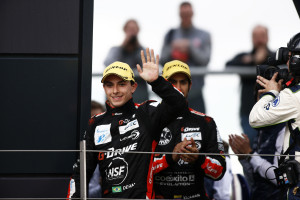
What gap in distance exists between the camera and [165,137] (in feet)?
12.5

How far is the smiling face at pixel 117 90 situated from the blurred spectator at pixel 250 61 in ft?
5.48

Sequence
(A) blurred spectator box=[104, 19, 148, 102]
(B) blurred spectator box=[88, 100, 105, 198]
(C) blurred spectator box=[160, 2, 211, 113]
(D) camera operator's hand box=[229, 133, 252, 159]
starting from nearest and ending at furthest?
1. (B) blurred spectator box=[88, 100, 105, 198]
2. (D) camera operator's hand box=[229, 133, 252, 159]
3. (A) blurred spectator box=[104, 19, 148, 102]
4. (C) blurred spectator box=[160, 2, 211, 113]

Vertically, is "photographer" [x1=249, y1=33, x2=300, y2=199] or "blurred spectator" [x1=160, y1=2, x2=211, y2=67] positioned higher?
"blurred spectator" [x1=160, y1=2, x2=211, y2=67]

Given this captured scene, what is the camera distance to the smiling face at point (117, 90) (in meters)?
Answer: 3.65

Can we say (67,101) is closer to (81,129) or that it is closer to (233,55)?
(81,129)

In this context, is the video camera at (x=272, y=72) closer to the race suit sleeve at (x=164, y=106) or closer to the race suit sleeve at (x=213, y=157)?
the race suit sleeve at (x=213, y=157)

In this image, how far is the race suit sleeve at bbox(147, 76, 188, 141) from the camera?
336 centimetres

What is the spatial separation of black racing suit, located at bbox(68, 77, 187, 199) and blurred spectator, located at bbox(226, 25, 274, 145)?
5.31ft

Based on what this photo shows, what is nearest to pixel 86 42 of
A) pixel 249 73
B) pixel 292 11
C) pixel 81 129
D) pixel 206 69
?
pixel 81 129

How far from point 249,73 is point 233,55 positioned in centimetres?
20

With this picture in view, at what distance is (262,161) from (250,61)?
1.05m

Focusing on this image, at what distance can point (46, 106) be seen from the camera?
4.40 meters

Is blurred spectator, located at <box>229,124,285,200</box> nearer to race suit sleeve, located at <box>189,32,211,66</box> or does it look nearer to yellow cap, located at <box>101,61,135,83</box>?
race suit sleeve, located at <box>189,32,211,66</box>

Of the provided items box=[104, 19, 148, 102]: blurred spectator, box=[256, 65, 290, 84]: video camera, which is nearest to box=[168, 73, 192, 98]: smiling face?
box=[256, 65, 290, 84]: video camera
